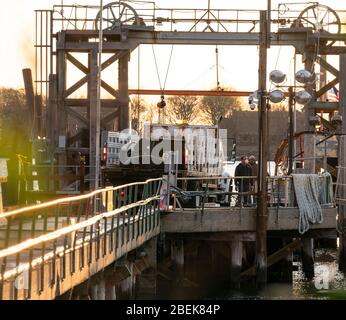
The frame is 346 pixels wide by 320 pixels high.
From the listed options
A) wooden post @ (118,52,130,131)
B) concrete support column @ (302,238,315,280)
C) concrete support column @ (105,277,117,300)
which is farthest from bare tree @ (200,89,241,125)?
concrete support column @ (105,277,117,300)

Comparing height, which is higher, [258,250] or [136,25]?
[136,25]

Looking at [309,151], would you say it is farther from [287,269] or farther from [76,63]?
[76,63]

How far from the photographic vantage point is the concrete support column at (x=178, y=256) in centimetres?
2792

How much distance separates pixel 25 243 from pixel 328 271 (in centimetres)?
2362

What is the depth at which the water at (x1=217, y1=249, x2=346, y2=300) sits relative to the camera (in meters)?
26.3

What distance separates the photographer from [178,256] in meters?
28.0

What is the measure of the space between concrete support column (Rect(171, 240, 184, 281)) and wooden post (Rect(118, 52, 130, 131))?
12.6 meters

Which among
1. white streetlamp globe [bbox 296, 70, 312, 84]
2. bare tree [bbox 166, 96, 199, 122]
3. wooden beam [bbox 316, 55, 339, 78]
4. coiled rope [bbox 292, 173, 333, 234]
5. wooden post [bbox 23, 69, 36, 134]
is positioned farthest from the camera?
bare tree [bbox 166, 96, 199, 122]

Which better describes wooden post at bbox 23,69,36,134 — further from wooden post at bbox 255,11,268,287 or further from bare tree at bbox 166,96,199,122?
bare tree at bbox 166,96,199,122

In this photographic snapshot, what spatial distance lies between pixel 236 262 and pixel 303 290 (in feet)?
7.02
